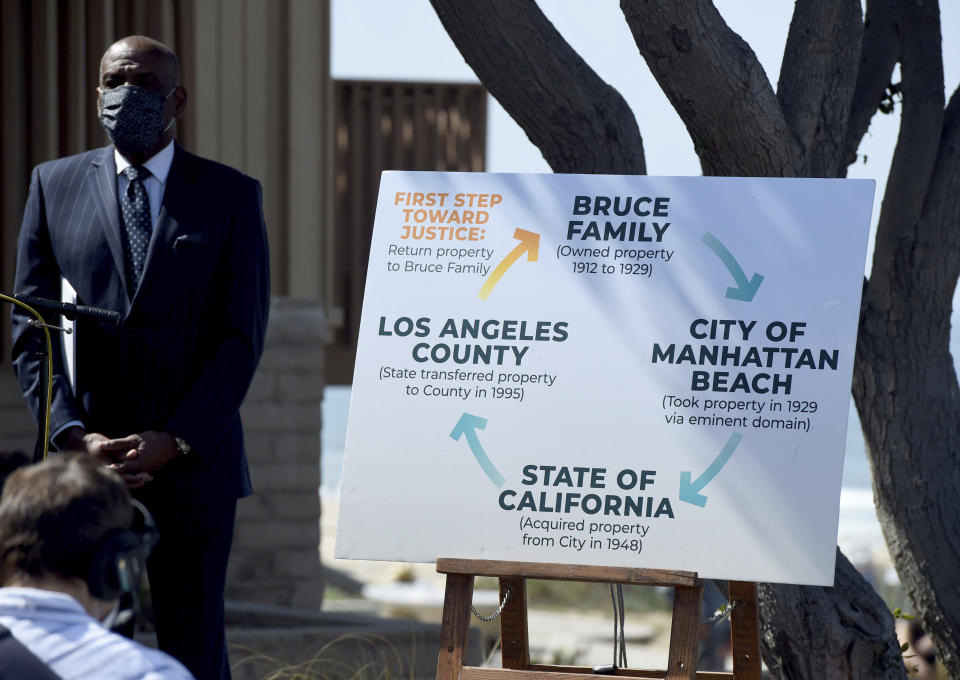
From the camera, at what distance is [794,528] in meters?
2.90

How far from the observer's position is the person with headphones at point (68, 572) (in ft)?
5.43

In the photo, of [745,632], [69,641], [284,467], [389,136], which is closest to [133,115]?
[69,641]

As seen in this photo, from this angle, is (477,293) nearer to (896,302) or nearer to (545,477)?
(545,477)

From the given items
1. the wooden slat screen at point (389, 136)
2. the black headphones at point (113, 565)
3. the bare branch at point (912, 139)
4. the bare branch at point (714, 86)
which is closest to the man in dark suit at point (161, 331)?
the black headphones at point (113, 565)

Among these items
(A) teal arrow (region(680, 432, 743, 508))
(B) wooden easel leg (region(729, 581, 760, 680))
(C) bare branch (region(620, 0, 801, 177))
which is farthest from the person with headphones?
(C) bare branch (region(620, 0, 801, 177))

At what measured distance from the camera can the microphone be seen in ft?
9.30

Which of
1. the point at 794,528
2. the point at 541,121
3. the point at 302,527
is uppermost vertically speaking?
the point at 541,121

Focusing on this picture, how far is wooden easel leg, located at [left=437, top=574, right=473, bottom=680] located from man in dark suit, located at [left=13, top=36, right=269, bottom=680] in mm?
493

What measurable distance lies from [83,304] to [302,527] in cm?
365

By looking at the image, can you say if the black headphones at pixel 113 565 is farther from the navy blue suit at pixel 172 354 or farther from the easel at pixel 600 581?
the easel at pixel 600 581

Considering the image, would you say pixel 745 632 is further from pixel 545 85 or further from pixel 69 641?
pixel 69 641

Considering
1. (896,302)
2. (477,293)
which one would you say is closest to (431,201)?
(477,293)

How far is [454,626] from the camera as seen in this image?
3.05 m

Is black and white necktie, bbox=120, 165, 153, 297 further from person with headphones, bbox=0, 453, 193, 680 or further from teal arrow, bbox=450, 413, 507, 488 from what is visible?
person with headphones, bbox=0, 453, 193, 680
